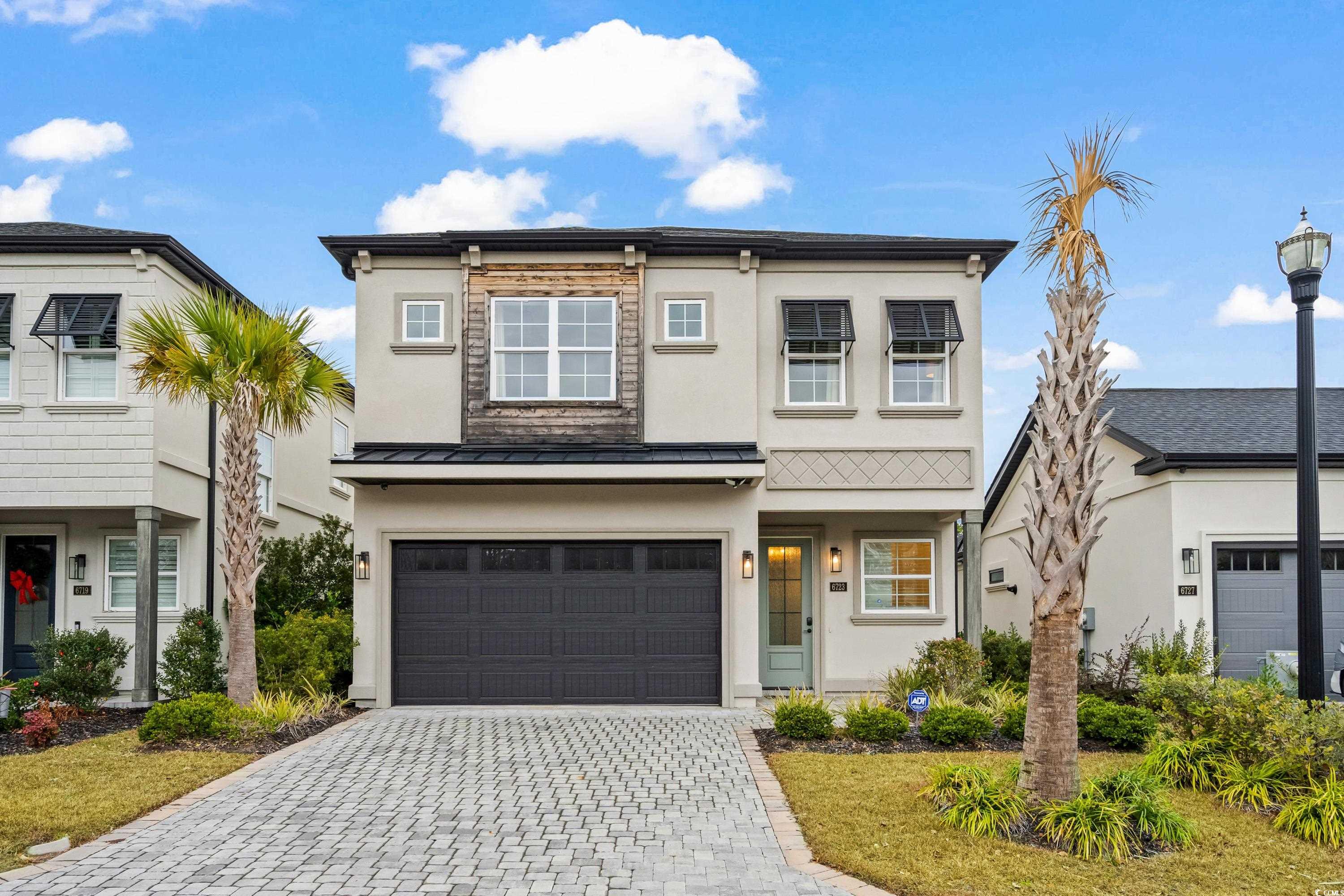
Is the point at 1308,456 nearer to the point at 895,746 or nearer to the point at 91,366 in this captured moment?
the point at 895,746

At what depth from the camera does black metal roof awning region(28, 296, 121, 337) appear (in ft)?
40.2

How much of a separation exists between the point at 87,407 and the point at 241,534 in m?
3.70

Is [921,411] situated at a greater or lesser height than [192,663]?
greater

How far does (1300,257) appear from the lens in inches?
327

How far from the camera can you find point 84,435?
40.4 feet

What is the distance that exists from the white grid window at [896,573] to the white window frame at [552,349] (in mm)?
4586

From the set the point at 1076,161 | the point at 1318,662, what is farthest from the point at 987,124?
the point at 1318,662

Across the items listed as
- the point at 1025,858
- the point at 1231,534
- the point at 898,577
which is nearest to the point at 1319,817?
the point at 1025,858

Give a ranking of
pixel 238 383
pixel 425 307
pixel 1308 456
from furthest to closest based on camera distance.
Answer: pixel 425 307 → pixel 238 383 → pixel 1308 456

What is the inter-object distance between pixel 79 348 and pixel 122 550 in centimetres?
312

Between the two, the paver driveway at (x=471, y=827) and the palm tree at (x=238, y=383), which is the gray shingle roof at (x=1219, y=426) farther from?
the palm tree at (x=238, y=383)

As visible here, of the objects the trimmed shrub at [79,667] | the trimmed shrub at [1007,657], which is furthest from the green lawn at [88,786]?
the trimmed shrub at [1007,657]

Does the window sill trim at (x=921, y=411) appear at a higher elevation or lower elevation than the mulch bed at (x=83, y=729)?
higher

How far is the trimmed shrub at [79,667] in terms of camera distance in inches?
454
